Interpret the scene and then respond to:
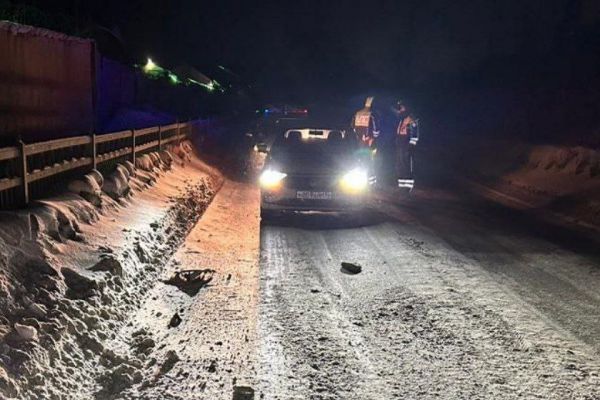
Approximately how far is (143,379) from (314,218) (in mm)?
7144

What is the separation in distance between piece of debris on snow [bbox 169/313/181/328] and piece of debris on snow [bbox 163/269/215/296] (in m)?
0.78

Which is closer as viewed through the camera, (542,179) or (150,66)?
(542,179)

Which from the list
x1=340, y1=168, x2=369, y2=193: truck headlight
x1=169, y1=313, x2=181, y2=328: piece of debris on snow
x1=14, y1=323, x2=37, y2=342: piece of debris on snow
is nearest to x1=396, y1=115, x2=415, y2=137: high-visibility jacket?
x1=340, y1=168, x2=369, y2=193: truck headlight

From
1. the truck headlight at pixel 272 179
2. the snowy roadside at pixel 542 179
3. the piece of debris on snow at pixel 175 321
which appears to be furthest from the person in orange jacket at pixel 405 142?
the piece of debris on snow at pixel 175 321

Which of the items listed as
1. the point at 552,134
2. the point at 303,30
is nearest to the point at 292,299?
the point at 552,134

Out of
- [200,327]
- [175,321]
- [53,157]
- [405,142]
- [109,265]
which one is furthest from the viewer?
[405,142]

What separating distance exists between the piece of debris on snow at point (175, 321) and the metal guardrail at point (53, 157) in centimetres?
257

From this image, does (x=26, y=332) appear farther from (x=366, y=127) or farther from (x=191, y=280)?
(x=366, y=127)

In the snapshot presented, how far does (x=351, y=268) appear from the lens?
757 centimetres

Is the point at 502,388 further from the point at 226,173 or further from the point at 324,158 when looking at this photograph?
the point at 226,173

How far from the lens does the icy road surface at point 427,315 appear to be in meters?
4.41

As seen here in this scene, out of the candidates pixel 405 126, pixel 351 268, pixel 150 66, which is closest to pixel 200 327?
pixel 351 268

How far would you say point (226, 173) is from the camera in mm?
18625

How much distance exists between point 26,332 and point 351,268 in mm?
4203
